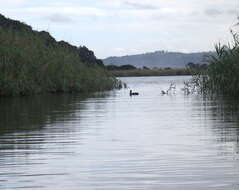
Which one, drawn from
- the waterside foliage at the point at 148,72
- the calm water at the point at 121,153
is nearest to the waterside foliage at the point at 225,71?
the calm water at the point at 121,153

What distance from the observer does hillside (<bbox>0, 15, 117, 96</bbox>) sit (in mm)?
40094

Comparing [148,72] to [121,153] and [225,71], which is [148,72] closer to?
[225,71]

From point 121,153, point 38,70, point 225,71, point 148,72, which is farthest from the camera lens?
point 148,72

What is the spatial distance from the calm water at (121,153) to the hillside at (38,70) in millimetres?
20188

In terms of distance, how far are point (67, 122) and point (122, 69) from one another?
97371mm

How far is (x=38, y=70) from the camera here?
4322 centimetres

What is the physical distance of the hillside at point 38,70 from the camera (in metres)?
40.1

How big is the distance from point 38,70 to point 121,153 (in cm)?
3181

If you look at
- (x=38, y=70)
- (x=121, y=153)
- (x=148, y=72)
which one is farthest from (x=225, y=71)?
(x=148, y=72)

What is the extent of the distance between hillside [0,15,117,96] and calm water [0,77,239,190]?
20.2 meters

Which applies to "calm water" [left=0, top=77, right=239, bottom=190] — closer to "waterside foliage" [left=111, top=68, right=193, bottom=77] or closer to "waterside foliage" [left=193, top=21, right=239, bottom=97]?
"waterside foliage" [left=193, top=21, right=239, bottom=97]

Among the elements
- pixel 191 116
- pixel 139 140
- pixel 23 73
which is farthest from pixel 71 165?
pixel 23 73

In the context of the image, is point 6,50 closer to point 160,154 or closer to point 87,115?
point 87,115

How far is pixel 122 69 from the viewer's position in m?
→ 117
